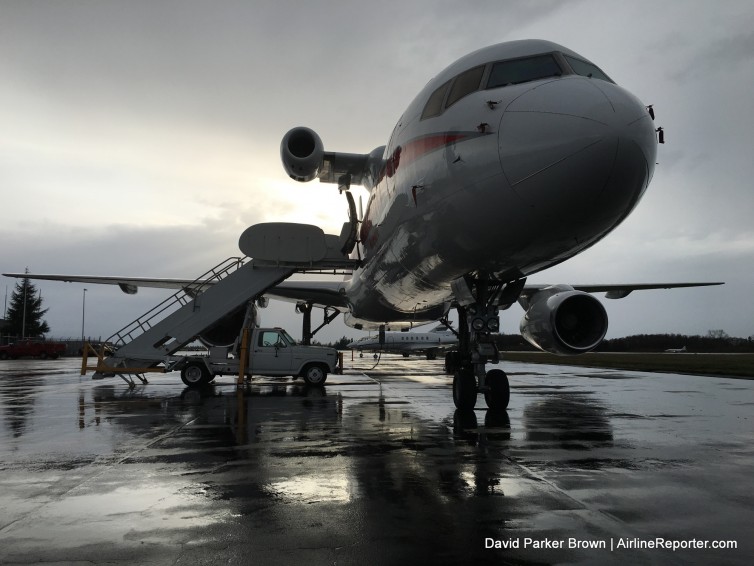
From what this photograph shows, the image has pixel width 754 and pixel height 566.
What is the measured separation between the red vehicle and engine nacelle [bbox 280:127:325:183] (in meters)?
39.9

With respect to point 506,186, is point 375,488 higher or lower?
lower

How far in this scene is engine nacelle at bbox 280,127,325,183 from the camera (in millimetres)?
16172

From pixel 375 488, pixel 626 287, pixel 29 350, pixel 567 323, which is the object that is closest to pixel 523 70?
pixel 375 488

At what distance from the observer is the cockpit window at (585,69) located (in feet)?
22.9

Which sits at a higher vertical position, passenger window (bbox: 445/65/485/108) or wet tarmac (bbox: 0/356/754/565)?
passenger window (bbox: 445/65/485/108)

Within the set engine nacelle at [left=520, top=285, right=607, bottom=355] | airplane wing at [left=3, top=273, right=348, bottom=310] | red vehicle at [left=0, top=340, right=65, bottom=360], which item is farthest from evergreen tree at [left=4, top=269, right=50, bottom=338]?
engine nacelle at [left=520, top=285, right=607, bottom=355]

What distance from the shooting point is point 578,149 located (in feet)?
19.2

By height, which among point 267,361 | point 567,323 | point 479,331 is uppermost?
point 567,323

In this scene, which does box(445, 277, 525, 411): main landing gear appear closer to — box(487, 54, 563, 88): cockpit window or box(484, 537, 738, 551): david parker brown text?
box(487, 54, 563, 88): cockpit window

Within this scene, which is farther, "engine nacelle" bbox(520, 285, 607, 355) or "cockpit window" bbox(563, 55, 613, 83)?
"engine nacelle" bbox(520, 285, 607, 355)

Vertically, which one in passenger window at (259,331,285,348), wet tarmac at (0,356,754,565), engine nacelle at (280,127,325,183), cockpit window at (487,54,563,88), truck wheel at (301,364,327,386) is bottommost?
wet tarmac at (0,356,754,565)

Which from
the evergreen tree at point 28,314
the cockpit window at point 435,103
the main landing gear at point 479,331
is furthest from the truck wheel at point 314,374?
the evergreen tree at point 28,314

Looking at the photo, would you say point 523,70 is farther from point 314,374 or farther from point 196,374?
point 196,374

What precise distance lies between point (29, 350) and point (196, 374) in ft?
125
